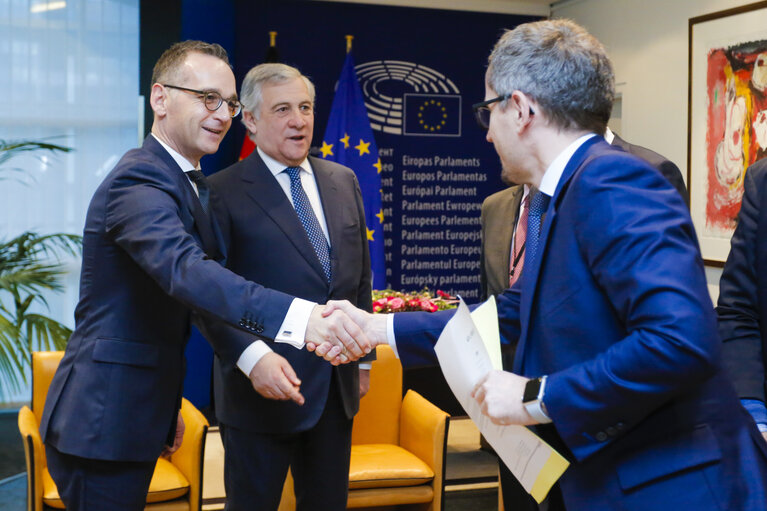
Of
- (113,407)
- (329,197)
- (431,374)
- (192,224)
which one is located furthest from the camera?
(431,374)

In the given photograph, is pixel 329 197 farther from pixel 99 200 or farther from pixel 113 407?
pixel 113 407

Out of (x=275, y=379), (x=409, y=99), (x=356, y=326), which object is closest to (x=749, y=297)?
(x=356, y=326)

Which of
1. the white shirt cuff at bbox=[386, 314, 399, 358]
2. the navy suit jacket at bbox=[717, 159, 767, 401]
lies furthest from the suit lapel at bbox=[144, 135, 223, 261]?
the navy suit jacket at bbox=[717, 159, 767, 401]

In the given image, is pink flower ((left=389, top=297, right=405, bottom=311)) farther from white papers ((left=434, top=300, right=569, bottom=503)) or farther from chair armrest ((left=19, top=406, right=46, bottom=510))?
white papers ((left=434, top=300, right=569, bottom=503))

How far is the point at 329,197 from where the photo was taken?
2865 mm

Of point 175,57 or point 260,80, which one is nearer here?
point 175,57

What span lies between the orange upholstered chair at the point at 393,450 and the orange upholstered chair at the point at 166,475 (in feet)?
1.26

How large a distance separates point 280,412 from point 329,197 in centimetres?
77

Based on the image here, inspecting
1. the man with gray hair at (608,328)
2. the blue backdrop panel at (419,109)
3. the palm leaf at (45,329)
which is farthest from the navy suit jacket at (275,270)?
the blue backdrop panel at (419,109)

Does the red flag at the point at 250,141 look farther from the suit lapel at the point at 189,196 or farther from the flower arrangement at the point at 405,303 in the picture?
the suit lapel at the point at 189,196

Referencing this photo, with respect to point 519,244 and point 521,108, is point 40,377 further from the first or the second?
point 521,108

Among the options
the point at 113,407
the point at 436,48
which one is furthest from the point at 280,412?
the point at 436,48

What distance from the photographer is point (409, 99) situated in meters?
7.22

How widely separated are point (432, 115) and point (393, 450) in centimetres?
429
